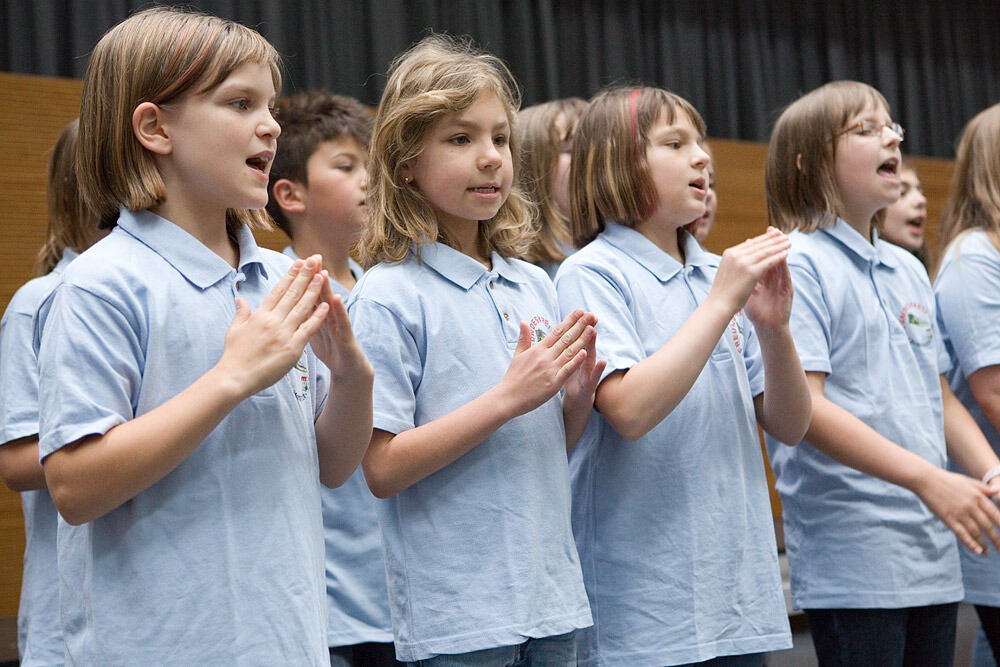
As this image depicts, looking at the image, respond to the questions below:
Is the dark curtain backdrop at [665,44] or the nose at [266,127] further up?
the nose at [266,127]

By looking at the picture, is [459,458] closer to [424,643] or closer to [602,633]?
[424,643]

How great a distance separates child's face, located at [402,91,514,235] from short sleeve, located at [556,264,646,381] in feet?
0.71

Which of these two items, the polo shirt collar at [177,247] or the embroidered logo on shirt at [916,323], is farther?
the embroidered logo on shirt at [916,323]

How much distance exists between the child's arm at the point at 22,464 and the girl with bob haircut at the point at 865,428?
4.19 ft

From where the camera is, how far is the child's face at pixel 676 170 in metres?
1.84

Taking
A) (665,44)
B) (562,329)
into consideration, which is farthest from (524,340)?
(665,44)

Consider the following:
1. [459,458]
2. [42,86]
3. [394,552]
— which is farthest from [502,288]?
[42,86]

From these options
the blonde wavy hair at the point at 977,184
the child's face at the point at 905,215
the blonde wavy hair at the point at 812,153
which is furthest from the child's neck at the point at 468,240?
the child's face at the point at 905,215

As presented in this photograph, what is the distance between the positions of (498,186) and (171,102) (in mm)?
545

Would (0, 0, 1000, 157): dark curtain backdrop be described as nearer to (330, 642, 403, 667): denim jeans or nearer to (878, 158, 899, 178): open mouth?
(878, 158, 899, 178): open mouth

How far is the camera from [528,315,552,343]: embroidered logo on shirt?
1644 millimetres

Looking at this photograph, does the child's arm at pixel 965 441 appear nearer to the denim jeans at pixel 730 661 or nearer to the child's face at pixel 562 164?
the denim jeans at pixel 730 661

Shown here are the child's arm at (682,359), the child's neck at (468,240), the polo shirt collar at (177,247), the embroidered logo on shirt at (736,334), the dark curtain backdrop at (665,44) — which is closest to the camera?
the polo shirt collar at (177,247)

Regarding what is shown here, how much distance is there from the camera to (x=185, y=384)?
1.21 metres
